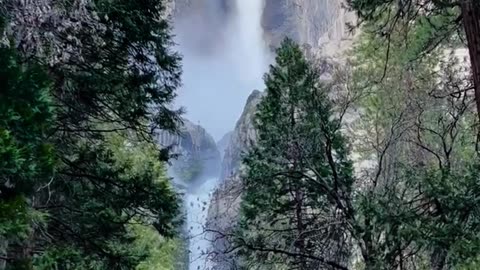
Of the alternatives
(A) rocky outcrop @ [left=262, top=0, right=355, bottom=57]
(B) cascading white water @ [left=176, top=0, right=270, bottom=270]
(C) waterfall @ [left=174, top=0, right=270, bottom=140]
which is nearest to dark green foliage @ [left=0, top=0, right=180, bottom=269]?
(A) rocky outcrop @ [left=262, top=0, right=355, bottom=57]

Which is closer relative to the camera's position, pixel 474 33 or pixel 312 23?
pixel 474 33

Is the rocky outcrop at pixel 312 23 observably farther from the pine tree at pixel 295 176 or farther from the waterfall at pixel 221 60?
the pine tree at pixel 295 176

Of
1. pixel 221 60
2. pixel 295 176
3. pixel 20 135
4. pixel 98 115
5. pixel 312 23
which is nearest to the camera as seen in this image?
pixel 20 135

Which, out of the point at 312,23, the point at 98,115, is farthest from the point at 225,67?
the point at 98,115

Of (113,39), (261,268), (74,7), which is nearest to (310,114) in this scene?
(261,268)

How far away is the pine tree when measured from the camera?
5410 millimetres

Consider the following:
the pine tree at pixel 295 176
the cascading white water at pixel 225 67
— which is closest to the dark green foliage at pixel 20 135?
the pine tree at pixel 295 176

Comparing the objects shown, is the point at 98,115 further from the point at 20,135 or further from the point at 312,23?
the point at 312,23

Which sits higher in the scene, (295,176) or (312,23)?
(312,23)

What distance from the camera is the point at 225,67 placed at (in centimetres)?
5391

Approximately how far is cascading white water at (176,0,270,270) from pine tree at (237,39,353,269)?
39.2 meters

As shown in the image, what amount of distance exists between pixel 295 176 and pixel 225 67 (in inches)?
1911

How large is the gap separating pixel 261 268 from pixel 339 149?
2281 mm

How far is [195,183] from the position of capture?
39.9m
